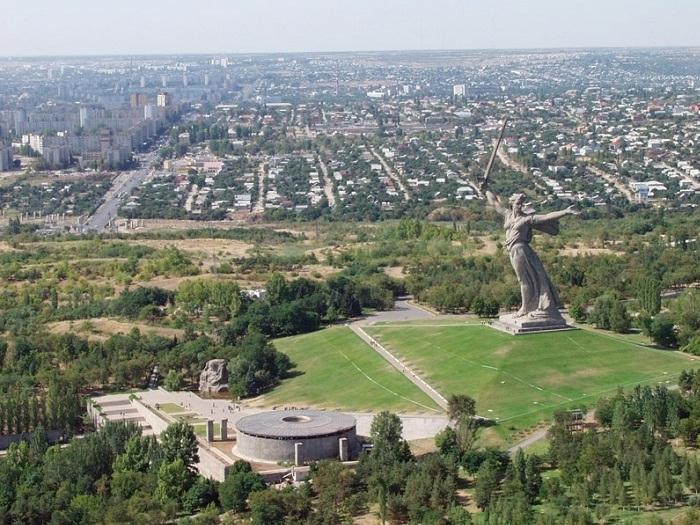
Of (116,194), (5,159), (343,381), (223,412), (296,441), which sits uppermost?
(296,441)

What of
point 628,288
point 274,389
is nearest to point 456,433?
point 274,389

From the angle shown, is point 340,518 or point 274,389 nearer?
point 340,518

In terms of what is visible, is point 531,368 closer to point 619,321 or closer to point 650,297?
point 619,321

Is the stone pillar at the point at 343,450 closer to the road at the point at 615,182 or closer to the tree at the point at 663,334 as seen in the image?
the tree at the point at 663,334

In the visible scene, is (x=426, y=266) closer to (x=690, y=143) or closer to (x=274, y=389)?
(x=274, y=389)

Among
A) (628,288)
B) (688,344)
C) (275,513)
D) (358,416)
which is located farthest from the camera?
(628,288)

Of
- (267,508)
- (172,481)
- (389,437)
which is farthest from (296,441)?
(267,508)
